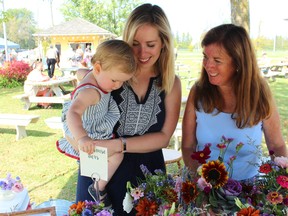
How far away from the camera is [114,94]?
1.64 metres

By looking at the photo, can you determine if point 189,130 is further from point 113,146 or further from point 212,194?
point 212,194

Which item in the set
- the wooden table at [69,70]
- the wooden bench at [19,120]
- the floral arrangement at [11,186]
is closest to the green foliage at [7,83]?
the wooden table at [69,70]

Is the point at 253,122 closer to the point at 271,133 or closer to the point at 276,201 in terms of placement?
the point at 271,133

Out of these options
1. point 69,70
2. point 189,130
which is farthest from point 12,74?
point 189,130

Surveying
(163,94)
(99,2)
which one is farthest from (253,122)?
(99,2)

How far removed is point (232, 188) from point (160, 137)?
1.74 feet

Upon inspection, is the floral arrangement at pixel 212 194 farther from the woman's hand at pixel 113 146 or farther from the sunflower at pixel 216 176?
the woman's hand at pixel 113 146

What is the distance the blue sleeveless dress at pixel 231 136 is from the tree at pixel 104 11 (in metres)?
31.2

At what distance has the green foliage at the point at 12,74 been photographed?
45.8 ft

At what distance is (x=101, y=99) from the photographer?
5.03ft

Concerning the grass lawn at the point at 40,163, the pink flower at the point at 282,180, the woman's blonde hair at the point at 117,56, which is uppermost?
the woman's blonde hair at the point at 117,56

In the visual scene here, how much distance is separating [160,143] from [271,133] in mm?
576

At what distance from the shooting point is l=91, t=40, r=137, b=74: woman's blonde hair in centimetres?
144

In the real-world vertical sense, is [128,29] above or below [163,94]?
above
